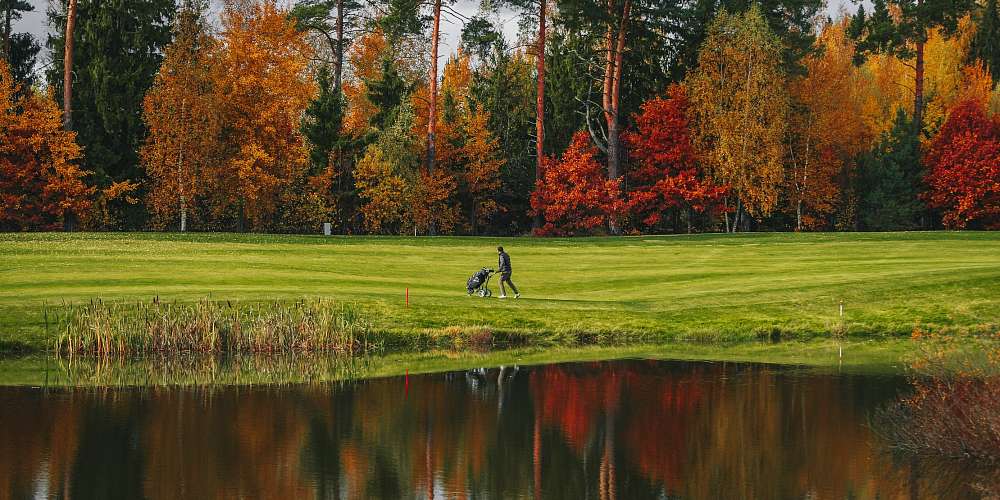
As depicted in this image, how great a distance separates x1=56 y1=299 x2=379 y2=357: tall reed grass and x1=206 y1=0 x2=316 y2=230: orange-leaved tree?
29347mm

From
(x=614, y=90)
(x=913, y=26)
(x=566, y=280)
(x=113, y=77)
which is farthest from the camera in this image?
(x=913, y=26)

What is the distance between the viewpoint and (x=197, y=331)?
32594 mm

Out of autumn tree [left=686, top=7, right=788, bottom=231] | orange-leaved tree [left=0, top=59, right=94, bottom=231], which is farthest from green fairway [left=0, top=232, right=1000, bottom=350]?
autumn tree [left=686, top=7, right=788, bottom=231]

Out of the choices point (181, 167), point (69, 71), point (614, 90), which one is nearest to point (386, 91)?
point (614, 90)

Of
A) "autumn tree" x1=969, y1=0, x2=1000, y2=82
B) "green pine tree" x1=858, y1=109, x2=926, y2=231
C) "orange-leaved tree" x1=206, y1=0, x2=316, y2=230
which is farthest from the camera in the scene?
"autumn tree" x1=969, y1=0, x2=1000, y2=82

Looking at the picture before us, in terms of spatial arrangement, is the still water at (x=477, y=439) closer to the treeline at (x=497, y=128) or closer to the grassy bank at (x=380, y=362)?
the grassy bank at (x=380, y=362)

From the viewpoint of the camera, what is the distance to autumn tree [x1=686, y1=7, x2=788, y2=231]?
69.9 meters

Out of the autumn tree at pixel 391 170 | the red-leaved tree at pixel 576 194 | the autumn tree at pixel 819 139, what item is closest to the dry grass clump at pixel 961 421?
the red-leaved tree at pixel 576 194

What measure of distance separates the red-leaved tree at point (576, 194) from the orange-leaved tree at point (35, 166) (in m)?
25.6

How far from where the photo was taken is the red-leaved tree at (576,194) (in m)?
69.5

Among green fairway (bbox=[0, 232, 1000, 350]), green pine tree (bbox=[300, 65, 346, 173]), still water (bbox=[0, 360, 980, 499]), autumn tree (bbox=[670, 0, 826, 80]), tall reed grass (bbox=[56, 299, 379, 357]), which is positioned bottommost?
still water (bbox=[0, 360, 980, 499])

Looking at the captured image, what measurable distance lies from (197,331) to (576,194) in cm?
3912

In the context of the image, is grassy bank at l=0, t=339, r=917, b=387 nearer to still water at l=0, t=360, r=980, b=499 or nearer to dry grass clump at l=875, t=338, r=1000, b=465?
still water at l=0, t=360, r=980, b=499

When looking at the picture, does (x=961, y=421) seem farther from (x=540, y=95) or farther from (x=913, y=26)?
(x=913, y=26)
